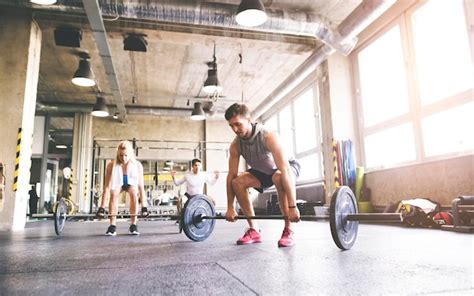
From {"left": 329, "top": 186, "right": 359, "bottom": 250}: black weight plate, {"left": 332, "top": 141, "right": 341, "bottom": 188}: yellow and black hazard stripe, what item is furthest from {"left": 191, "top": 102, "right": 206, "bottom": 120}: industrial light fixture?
{"left": 329, "top": 186, "right": 359, "bottom": 250}: black weight plate

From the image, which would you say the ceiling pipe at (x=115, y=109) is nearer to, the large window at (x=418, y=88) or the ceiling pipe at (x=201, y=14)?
the ceiling pipe at (x=201, y=14)

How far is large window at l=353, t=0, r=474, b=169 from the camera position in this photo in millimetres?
3783

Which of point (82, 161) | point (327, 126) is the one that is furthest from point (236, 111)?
point (82, 161)

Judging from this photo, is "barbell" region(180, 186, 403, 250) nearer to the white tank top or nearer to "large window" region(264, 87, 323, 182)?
the white tank top

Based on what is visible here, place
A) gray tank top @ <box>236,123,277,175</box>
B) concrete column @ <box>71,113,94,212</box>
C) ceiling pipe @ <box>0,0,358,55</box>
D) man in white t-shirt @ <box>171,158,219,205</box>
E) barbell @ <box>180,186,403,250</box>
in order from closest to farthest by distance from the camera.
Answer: barbell @ <box>180,186,403,250</box>, gray tank top @ <box>236,123,277,175</box>, ceiling pipe @ <box>0,0,358,55</box>, man in white t-shirt @ <box>171,158,219,205</box>, concrete column @ <box>71,113,94,212</box>

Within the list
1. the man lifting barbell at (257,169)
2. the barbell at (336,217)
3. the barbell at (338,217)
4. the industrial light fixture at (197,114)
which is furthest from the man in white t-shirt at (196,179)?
the industrial light fixture at (197,114)

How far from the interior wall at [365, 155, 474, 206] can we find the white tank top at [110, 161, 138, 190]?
11.2ft

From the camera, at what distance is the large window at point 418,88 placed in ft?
12.4

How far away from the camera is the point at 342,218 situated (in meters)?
1.89

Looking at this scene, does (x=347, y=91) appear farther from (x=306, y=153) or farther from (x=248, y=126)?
(x=248, y=126)

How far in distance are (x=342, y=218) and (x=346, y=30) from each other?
344 cm

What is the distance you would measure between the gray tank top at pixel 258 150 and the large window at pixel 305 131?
4301 millimetres

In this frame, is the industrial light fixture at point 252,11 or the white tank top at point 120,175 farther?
the industrial light fixture at point 252,11

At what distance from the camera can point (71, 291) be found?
45.9 inches
